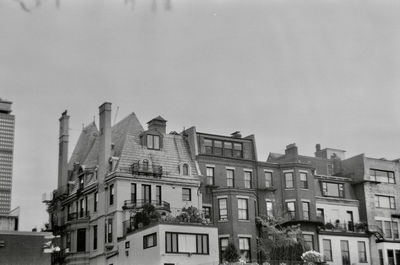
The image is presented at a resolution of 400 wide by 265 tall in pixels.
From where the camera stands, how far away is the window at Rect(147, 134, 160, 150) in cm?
7238

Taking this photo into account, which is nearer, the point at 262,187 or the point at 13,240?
the point at 13,240

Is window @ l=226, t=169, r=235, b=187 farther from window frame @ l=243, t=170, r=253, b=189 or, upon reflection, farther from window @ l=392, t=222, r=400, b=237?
window @ l=392, t=222, r=400, b=237

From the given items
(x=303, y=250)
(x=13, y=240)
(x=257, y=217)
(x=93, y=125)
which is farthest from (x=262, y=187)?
(x=13, y=240)

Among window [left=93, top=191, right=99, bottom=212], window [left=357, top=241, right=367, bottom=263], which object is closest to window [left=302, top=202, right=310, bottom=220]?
window [left=357, top=241, right=367, bottom=263]

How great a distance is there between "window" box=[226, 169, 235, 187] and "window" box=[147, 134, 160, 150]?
781cm

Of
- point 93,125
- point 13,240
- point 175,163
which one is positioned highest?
point 93,125

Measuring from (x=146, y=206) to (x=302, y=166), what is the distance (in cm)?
2001

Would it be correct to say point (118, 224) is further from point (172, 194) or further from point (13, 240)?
point (13, 240)

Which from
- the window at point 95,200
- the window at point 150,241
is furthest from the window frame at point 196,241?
the window at point 95,200

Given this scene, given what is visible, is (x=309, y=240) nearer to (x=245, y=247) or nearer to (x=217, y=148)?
(x=245, y=247)

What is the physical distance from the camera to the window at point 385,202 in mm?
82588

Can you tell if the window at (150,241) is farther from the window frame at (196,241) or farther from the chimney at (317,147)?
the chimney at (317,147)

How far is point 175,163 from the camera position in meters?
71.9

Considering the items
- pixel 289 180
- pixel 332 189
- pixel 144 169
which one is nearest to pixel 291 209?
pixel 289 180
